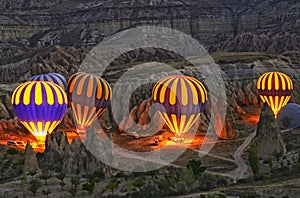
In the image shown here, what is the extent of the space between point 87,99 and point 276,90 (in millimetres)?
17999

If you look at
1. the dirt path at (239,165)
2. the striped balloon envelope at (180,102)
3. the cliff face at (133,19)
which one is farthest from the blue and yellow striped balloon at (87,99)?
the cliff face at (133,19)

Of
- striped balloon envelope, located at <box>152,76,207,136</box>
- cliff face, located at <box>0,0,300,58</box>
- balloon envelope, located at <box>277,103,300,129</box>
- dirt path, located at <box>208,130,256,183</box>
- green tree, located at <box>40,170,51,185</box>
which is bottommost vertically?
dirt path, located at <box>208,130,256,183</box>

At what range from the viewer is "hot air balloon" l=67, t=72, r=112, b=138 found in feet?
146

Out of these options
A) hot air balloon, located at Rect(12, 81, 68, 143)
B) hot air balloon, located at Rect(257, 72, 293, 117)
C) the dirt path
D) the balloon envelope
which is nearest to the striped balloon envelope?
the dirt path

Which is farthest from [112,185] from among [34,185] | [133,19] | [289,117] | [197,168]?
[133,19]

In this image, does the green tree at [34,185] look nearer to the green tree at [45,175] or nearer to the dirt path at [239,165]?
the green tree at [45,175]

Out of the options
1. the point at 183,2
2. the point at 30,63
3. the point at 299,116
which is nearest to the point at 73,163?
the point at 299,116

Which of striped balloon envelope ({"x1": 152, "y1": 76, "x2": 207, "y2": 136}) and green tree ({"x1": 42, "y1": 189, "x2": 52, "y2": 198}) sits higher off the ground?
striped balloon envelope ({"x1": 152, "y1": 76, "x2": 207, "y2": 136})

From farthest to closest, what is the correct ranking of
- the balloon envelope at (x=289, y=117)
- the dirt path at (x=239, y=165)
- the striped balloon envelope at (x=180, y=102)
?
the balloon envelope at (x=289, y=117), the striped balloon envelope at (x=180, y=102), the dirt path at (x=239, y=165)

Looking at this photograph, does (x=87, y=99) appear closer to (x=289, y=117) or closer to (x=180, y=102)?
(x=180, y=102)

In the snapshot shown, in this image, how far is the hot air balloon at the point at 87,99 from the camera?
146 ft

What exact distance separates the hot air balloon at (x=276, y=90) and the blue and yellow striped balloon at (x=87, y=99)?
15.4 metres

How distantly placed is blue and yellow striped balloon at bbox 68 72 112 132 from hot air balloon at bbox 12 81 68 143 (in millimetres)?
4164

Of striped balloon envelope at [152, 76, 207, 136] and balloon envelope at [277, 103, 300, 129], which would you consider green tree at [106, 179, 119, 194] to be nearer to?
striped balloon envelope at [152, 76, 207, 136]
